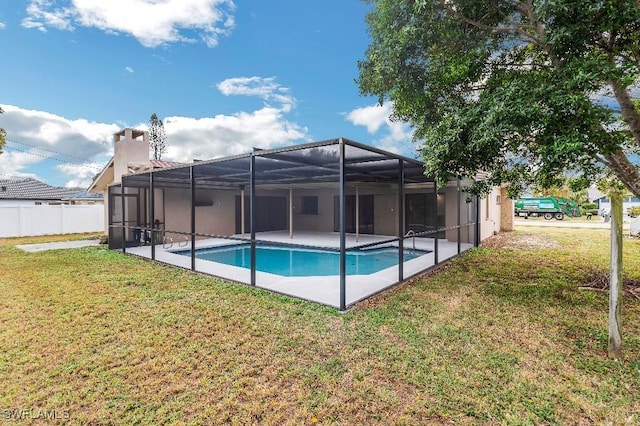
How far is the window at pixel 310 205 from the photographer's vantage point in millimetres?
17672

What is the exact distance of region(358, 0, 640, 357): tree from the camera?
3951 mm

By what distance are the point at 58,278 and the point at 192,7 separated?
31.5ft

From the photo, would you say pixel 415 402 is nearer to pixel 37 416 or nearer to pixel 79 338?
pixel 37 416

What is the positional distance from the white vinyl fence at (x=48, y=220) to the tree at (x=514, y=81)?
62.0 ft

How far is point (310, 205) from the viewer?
17859 mm

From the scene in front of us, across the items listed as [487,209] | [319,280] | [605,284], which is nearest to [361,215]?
[487,209]

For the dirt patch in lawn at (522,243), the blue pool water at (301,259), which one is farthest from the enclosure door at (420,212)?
the blue pool water at (301,259)

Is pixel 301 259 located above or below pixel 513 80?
below

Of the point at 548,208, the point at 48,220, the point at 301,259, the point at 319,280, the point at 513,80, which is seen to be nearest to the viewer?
the point at 513,80

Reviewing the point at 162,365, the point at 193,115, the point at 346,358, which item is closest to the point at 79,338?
the point at 162,365

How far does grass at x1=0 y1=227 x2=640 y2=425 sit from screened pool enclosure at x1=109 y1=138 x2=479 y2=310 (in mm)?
1081

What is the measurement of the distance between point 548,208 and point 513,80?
2975 cm

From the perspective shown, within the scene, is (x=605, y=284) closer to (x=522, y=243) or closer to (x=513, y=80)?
(x=513, y=80)

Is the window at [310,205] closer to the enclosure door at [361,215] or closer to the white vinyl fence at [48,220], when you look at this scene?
the enclosure door at [361,215]
